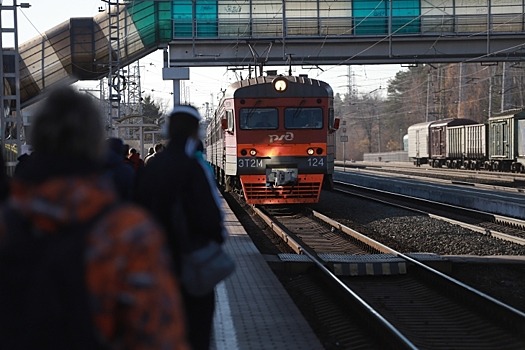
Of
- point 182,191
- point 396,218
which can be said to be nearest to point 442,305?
point 182,191

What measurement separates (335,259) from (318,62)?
20.4 metres

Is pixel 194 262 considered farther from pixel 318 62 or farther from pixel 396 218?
pixel 318 62

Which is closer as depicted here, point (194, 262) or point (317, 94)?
point (194, 262)

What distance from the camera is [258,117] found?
Answer: 803 inches

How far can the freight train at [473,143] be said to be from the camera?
39.7 metres

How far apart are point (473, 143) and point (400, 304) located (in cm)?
3757

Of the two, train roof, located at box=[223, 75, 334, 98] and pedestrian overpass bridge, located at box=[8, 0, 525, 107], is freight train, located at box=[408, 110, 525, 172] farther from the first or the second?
train roof, located at box=[223, 75, 334, 98]

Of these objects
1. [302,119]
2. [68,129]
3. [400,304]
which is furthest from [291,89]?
[68,129]

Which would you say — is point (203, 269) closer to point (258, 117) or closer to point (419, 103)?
point (258, 117)

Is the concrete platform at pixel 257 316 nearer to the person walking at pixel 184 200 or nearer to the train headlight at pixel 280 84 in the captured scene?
the person walking at pixel 184 200

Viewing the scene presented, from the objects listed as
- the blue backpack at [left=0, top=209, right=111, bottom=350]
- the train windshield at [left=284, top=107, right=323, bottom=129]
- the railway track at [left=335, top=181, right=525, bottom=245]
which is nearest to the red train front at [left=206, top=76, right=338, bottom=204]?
the train windshield at [left=284, top=107, right=323, bottom=129]

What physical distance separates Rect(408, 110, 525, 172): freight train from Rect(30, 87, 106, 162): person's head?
37.6m

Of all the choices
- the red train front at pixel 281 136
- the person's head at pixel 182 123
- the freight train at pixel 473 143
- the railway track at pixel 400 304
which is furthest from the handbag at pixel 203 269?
the freight train at pixel 473 143

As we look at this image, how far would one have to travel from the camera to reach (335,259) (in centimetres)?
1270
